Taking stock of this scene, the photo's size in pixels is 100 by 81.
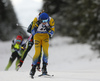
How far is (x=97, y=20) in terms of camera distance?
16078mm

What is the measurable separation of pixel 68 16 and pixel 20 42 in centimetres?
1425

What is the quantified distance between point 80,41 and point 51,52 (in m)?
3.33

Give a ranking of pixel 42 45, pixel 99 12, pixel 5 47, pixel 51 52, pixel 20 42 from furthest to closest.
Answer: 1. pixel 5 47
2. pixel 51 52
3. pixel 99 12
4. pixel 20 42
5. pixel 42 45

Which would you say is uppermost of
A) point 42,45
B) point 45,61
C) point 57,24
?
point 57,24

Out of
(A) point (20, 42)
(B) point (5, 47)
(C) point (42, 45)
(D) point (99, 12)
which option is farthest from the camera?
(B) point (5, 47)

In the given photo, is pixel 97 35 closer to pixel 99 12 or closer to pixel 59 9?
pixel 99 12

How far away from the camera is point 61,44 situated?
24.8 m

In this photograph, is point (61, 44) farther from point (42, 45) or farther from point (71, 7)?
point (42, 45)

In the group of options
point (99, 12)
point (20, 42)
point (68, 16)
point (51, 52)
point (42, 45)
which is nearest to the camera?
point (42, 45)

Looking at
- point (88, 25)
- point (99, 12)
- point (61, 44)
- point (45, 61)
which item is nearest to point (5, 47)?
Answer: point (61, 44)

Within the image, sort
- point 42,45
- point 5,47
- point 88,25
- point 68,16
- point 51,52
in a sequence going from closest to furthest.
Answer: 1. point 42,45
2. point 88,25
3. point 51,52
4. point 68,16
5. point 5,47

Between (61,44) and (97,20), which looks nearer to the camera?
(97,20)

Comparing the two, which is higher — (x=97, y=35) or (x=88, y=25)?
(x=88, y=25)

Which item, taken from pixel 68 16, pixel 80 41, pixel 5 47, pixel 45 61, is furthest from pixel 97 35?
pixel 5 47
